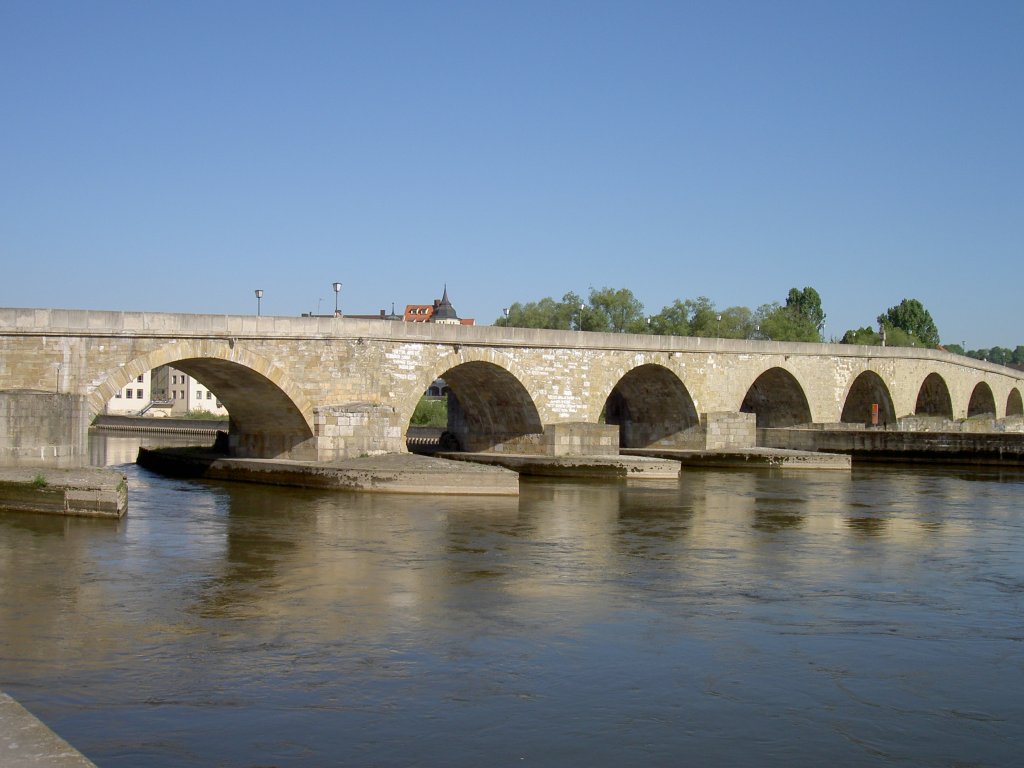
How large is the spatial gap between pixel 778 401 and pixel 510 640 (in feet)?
95.4

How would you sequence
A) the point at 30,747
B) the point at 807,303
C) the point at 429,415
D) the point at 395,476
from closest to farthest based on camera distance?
the point at 30,747
the point at 395,476
the point at 429,415
the point at 807,303

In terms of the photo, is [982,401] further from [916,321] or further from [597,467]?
[597,467]

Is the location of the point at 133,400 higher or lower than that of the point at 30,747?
higher

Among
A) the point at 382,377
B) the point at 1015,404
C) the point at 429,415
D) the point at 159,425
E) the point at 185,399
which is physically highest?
the point at 382,377

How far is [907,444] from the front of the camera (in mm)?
33219

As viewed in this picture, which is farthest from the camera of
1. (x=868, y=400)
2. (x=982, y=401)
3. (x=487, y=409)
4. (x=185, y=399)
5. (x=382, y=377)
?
(x=185, y=399)

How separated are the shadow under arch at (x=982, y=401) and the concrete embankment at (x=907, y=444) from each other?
924 inches

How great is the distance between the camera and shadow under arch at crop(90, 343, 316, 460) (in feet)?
67.8

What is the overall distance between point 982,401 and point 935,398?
1079cm

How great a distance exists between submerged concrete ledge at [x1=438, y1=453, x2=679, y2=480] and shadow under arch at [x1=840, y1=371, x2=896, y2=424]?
1698 centimetres

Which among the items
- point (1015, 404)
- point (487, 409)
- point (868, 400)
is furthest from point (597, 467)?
point (1015, 404)

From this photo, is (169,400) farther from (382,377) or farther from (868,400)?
(382,377)

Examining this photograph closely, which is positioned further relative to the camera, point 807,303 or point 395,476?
point 807,303

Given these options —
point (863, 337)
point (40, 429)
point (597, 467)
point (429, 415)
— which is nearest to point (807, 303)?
point (863, 337)
